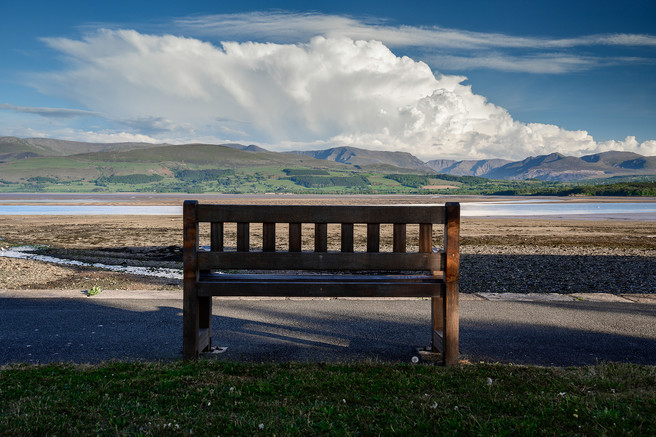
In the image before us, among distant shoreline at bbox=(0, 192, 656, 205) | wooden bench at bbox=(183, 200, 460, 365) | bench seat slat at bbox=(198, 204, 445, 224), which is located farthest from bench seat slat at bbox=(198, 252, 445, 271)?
distant shoreline at bbox=(0, 192, 656, 205)

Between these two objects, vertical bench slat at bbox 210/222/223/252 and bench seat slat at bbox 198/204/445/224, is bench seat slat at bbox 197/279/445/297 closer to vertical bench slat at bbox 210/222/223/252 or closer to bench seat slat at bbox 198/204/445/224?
vertical bench slat at bbox 210/222/223/252

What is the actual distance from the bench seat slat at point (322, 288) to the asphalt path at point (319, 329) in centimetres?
78

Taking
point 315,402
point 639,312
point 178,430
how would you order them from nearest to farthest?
point 178,430 → point 315,402 → point 639,312

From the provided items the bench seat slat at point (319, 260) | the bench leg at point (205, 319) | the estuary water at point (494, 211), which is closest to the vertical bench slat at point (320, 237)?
the bench seat slat at point (319, 260)

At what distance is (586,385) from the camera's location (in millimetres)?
4102

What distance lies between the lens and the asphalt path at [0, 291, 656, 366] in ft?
17.0

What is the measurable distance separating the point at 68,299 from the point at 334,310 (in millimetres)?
4228

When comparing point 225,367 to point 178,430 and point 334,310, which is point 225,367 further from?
point 334,310

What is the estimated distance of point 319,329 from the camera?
622 cm

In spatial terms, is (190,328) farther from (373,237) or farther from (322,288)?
(373,237)

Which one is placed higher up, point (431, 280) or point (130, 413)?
point (431, 280)

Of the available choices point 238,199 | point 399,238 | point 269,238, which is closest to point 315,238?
point 269,238

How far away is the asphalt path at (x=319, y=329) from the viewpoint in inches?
204

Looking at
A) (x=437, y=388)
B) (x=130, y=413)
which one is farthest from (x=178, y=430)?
(x=437, y=388)
